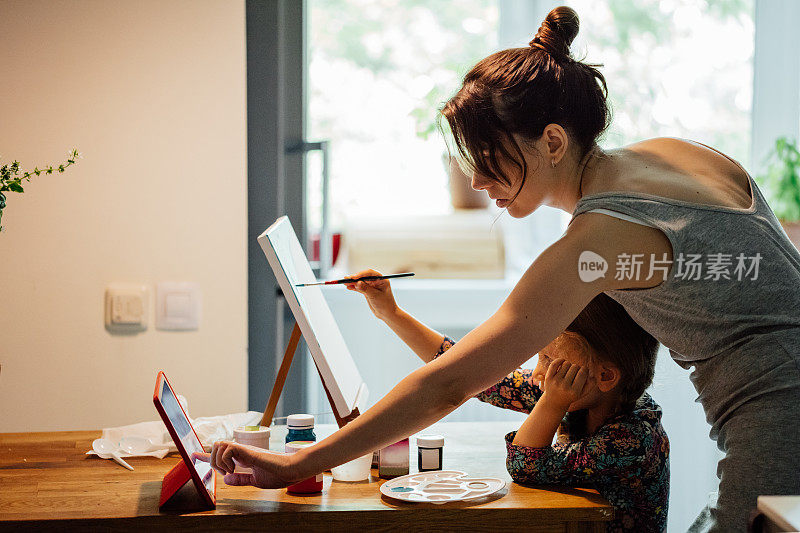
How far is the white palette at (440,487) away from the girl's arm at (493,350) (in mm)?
122

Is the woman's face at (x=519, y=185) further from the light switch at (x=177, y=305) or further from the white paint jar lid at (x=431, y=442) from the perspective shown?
the light switch at (x=177, y=305)

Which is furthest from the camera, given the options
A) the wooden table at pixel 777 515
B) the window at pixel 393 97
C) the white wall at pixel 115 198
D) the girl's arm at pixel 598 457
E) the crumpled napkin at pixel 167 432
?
the window at pixel 393 97

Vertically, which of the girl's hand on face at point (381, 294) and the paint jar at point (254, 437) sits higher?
the girl's hand on face at point (381, 294)

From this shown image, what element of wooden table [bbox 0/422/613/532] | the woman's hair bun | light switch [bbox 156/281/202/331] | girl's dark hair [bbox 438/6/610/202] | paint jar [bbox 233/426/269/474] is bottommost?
wooden table [bbox 0/422/613/532]

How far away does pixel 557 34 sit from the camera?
1.26m

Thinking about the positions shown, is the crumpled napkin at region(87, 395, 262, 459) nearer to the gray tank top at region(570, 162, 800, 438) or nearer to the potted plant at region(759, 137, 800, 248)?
the gray tank top at region(570, 162, 800, 438)

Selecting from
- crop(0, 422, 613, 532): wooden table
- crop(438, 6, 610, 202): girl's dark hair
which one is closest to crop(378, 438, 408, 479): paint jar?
crop(0, 422, 613, 532): wooden table

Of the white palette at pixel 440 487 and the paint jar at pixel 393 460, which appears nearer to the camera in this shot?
the white palette at pixel 440 487

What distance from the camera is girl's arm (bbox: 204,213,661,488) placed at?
1.10 m

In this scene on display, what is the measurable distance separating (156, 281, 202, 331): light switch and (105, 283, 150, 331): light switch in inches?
1.6

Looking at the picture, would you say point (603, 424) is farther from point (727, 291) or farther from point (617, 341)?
point (727, 291)

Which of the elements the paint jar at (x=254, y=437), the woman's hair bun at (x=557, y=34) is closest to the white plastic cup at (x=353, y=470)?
the paint jar at (x=254, y=437)

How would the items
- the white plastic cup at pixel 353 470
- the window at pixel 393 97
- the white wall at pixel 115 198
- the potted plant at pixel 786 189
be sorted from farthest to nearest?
the window at pixel 393 97
the potted plant at pixel 786 189
the white wall at pixel 115 198
the white plastic cup at pixel 353 470

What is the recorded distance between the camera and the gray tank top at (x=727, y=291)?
112 cm
